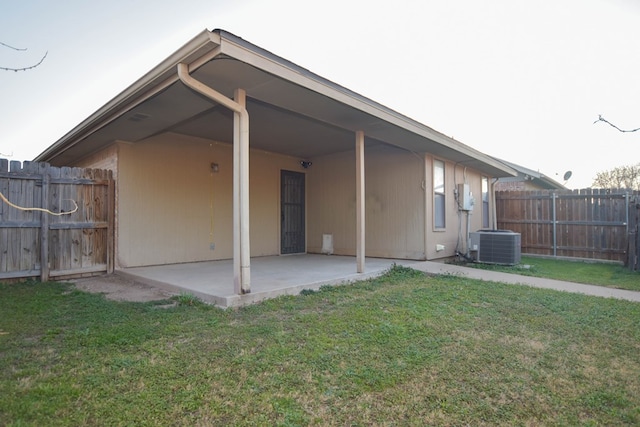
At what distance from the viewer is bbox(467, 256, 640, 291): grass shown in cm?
551

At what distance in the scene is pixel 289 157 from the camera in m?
8.76

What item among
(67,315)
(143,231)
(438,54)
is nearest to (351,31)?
(438,54)

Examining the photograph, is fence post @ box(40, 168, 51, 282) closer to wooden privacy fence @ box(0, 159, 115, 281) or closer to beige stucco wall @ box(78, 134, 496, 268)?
wooden privacy fence @ box(0, 159, 115, 281)

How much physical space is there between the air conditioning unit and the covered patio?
1651 millimetres

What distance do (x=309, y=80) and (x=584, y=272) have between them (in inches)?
246

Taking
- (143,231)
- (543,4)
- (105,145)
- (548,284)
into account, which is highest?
(543,4)

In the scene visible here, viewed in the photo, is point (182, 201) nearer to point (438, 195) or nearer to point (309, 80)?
point (309, 80)

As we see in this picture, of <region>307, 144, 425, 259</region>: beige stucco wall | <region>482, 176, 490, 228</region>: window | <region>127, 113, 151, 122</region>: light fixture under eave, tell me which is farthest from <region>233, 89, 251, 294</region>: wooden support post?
<region>482, 176, 490, 228</region>: window

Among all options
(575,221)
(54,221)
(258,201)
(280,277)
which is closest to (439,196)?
(575,221)

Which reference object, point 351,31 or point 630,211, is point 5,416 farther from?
point 630,211

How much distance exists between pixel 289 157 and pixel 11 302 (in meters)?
5.98

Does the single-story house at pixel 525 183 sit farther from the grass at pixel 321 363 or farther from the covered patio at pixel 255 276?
the grass at pixel 321 363

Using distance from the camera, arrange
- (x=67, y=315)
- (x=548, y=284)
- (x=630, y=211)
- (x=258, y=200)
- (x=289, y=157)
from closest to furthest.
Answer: (x=67, y=315), (x=548, y=284), (x=630, y=211), (x=258, y=200), (x=289, y=157)

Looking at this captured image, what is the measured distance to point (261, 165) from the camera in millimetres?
8156
